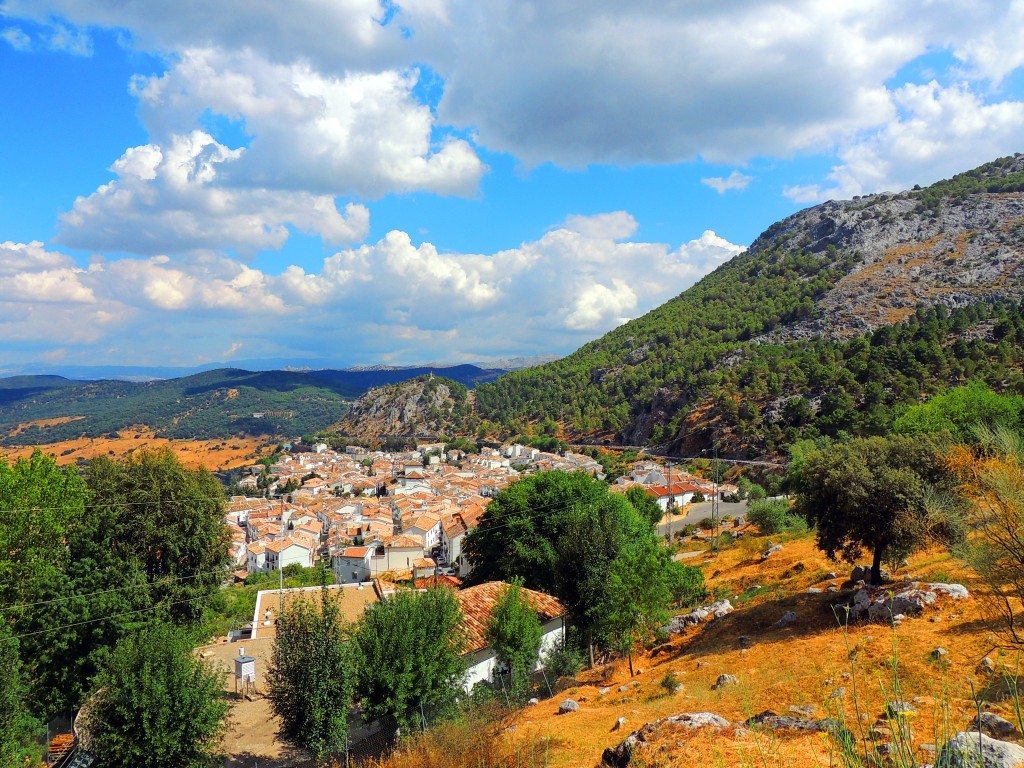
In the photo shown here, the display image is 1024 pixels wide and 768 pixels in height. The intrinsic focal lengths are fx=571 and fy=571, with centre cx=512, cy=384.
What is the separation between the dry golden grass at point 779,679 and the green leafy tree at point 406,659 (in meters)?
2.13

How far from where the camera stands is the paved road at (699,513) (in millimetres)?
46688

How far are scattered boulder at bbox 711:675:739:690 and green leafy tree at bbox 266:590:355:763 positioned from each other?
7.69 meters

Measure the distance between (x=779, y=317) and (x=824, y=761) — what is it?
348 ft

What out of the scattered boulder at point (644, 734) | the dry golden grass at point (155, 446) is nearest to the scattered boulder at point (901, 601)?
the scattered boulder at point (644, 734)

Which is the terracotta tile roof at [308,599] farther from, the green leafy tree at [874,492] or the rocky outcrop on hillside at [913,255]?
the rocky outcrop on hillside at [913,255]

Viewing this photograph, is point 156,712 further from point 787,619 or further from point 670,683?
point 787,619

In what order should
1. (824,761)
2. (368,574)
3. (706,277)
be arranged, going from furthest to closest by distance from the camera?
(706,277), (368,574), (824,761)

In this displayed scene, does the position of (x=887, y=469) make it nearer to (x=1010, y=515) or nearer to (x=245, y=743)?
(x=1010, y=515)

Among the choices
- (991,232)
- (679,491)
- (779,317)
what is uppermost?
(991,232)

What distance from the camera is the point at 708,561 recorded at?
28703mm

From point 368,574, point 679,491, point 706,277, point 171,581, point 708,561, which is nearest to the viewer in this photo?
point 171,581

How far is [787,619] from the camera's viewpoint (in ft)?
50.2

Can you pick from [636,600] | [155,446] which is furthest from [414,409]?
[636,600]

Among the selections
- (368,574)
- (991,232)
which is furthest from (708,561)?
(991,232)
